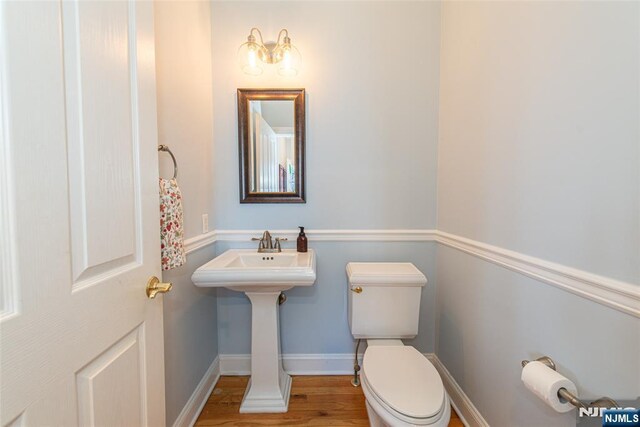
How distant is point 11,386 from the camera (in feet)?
1.47

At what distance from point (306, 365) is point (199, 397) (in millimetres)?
669

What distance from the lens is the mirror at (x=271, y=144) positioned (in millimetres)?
1725

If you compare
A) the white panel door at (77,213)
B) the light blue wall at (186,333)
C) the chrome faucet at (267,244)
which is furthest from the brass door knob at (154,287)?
the chrome faucet at (267,244)

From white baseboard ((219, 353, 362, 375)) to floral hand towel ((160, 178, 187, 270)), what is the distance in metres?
1.11

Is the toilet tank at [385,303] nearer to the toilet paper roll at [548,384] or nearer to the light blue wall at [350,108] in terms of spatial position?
the light blue wall at [350,108]

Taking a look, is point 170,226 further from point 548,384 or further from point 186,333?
point 548,384

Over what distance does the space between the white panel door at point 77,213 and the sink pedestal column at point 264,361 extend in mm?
675

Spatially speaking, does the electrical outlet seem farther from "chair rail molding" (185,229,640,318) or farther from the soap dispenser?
the soap dispenser

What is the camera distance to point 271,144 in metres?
1.76

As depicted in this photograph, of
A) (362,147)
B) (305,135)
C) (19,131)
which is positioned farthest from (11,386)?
(362,147)

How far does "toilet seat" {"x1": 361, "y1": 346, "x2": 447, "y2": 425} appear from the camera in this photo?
0.98 meters

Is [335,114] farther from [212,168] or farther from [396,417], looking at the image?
[396,417]

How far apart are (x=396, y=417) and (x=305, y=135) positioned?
1.53 metres

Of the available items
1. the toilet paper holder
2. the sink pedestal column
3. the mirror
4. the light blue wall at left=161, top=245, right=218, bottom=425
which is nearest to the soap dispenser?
the mirror
